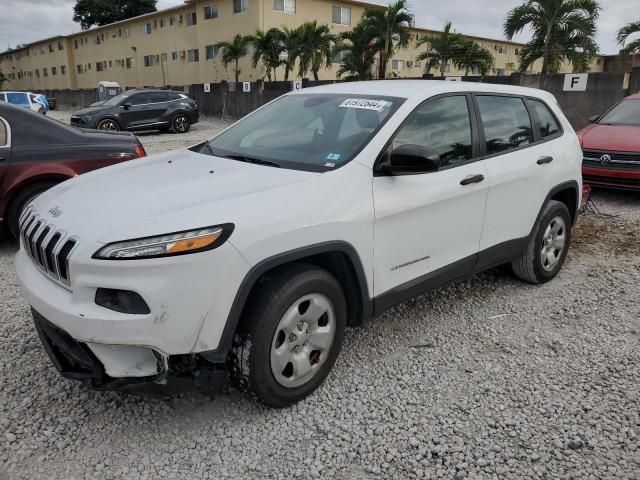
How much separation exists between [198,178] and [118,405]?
1.32 meters

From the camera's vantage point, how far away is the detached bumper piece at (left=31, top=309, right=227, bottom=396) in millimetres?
2410

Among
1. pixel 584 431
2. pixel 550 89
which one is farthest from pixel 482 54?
pixel 584 431

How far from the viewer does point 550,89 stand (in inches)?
575

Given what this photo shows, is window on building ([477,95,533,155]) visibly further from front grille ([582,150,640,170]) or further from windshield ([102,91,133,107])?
windshield ([102,91,133,107])

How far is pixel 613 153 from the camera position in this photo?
7.47 meters

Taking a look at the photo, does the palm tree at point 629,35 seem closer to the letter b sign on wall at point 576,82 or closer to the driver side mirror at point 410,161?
the letter b sign on wall at point 576,82

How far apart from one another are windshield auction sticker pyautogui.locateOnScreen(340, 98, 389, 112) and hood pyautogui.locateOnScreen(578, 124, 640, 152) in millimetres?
5611

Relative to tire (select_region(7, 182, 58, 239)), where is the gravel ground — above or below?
below

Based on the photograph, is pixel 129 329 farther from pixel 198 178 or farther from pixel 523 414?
pixel 523 414

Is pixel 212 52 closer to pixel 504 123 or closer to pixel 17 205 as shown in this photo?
pixel 17 205

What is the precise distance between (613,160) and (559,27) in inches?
581

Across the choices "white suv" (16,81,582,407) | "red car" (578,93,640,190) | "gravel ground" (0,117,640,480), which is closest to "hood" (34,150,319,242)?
"white suv" (16,81,582,407)

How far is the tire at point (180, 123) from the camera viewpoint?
61.6 ft

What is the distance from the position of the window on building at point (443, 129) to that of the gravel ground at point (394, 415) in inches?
49.6
